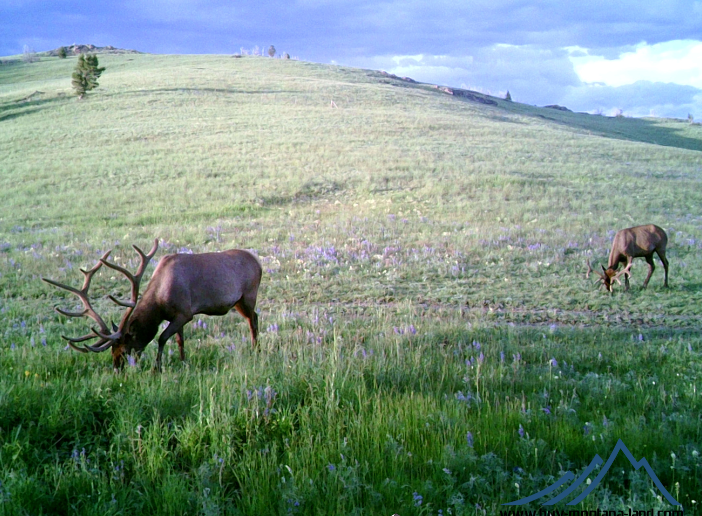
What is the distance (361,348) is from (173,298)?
228cm

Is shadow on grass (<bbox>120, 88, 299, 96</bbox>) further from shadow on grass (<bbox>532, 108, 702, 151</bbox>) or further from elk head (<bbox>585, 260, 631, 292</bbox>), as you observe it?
elk head (<bbox>585, 260, 631, 292</bbox>)

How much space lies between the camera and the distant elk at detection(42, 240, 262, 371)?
5.80 meters

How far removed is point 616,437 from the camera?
159 inches

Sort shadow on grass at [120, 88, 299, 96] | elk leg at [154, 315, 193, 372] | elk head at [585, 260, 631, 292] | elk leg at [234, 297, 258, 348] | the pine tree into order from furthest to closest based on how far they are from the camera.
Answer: shadow on grass at [120, 88, 299, 96], the pine tree, elk head at [585, 260, 631, 292], elk leg at [234, 297, 258, 348], elk leg at [154, 315, 193, 372]

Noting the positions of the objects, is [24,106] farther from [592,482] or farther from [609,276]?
[592,482]

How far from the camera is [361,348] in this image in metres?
6.39

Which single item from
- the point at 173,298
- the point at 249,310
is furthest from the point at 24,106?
the point at 173,298

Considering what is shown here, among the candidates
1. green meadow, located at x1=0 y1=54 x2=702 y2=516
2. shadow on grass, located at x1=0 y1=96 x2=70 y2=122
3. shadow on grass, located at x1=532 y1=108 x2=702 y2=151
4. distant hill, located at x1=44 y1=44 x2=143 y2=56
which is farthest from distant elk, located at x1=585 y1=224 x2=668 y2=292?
distant hill, located at x1=44 y1=44 x2=143 y2=56

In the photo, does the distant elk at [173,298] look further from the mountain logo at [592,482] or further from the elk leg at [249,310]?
the mountain logo at [592,482]

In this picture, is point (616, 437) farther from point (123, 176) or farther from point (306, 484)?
point (123, 176)

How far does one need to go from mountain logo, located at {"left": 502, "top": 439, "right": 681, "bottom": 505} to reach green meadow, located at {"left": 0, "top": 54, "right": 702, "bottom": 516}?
0.05 meters

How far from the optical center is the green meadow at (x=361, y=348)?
3.54m

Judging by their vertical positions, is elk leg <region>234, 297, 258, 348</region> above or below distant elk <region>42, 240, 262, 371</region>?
below

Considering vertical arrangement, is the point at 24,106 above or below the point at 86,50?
below
